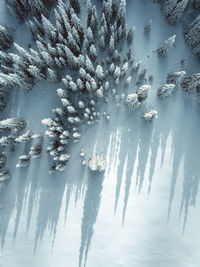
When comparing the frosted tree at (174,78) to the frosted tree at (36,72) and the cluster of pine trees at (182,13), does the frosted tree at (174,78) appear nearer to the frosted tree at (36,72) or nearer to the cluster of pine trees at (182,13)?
the cluster of pine trees at (182,13)

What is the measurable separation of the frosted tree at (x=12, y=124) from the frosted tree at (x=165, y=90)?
16.6 metres

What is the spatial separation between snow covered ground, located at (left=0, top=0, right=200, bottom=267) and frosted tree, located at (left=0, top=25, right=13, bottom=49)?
28.5ft

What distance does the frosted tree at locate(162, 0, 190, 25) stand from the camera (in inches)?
886

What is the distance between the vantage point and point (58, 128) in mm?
22359

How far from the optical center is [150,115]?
2278 cm

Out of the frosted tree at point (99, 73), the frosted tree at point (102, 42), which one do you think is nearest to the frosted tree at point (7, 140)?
the frosted tree at point (99, 73)

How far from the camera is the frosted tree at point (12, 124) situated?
22.6m

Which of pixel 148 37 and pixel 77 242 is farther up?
pixel 148 37

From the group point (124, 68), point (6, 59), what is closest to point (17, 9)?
point (6, 59)

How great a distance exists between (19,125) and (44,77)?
20.9 ft

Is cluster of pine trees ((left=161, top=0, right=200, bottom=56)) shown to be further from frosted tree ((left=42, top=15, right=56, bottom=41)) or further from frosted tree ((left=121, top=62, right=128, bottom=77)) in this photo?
frosted tree ((left=42, top=15, right=56, bottom=41))

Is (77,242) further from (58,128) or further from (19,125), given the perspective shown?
(19,125)

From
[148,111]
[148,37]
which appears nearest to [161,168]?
[148,111]

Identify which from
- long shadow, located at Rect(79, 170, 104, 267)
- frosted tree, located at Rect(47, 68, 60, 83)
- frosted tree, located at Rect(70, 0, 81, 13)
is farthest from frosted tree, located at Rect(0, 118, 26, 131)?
frosted tree, located at Rect(70, 0, 81, 13)
